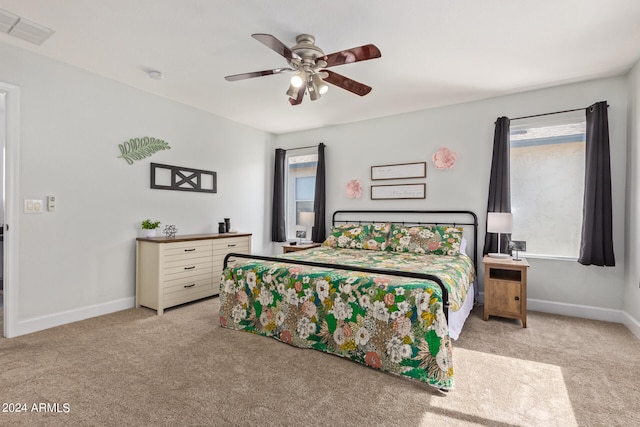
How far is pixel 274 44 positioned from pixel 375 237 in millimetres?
2683

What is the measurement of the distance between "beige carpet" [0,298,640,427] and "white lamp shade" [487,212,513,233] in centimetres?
106

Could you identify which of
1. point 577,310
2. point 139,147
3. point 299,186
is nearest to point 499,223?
point 577,310

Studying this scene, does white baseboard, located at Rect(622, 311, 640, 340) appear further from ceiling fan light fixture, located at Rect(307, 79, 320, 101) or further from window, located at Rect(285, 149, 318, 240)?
window, located at Rect(285, 149, 318, 240)

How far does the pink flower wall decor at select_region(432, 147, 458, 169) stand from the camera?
419 centimetres

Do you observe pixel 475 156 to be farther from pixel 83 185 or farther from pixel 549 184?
pixel 83 185

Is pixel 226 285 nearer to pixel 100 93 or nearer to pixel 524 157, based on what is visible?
pixel 100 93

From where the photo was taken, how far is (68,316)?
3164 millimetres

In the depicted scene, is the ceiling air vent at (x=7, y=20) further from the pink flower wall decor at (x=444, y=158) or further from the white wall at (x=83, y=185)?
the pink flower wall decor at (x=444, y=158)

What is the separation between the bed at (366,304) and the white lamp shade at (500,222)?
0.36 meters

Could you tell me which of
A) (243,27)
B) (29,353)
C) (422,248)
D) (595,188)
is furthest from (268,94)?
(595,188)

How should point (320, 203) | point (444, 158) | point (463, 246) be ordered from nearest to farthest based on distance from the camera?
1. point (463, 246)
2. point (444, 158)
3. point (320, 203)

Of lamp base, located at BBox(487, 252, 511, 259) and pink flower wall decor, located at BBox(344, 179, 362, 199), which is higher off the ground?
pink flower wall decor, located at BBox(344, 179, 362, 199)

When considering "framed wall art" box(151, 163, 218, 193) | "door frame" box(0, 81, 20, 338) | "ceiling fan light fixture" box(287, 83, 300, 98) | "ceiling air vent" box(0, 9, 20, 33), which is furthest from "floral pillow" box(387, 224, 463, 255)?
"ceiling air vent" box(0, 9, 20, 33)

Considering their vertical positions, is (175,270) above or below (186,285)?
above
